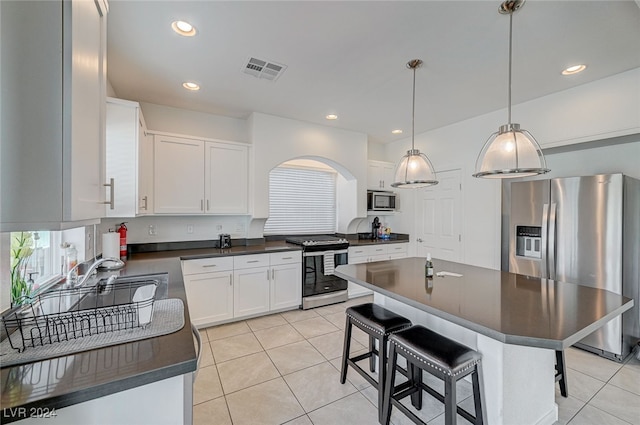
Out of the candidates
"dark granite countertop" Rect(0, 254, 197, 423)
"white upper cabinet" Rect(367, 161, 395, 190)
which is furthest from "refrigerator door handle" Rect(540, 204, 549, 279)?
"dark granite countertop" Rect(0, 254, 197, 423)

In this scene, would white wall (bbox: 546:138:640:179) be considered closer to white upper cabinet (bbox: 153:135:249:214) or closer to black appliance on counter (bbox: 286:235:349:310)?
black appliance on counter (bbox: 286:235:349:310)

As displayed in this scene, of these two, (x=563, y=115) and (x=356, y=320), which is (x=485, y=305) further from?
(x=563, y=115)

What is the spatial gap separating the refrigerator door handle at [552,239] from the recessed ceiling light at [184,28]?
3.75 metres

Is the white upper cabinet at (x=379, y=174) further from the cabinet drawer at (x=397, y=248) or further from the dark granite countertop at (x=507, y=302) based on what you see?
the dark granite countertop at (x=507, y=302)

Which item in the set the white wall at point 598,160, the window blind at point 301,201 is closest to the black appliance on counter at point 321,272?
the window blind at point 301,201

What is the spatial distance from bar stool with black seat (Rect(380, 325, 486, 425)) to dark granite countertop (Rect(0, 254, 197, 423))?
1.23 metres

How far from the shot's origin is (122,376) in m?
0.83

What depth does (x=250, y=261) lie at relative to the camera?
3430mm

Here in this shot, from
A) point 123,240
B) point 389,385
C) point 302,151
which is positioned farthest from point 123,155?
point 389,385

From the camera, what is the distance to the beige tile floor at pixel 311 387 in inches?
73.7

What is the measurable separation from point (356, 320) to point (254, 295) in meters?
1.76

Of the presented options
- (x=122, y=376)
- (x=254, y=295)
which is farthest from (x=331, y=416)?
(x=254, y=295)

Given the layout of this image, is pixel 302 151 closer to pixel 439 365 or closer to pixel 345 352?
pixel 345 352

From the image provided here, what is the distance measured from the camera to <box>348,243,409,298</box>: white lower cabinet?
4.29 meters
